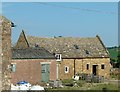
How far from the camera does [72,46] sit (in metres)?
47.2

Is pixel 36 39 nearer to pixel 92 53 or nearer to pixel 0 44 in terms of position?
pixel 92 53

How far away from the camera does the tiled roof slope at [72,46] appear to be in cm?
4572

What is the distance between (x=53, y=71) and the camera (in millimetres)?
36531

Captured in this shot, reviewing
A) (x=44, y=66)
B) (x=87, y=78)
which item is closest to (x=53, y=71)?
(x=44, y=66)

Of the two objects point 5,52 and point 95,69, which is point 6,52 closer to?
point 5,52

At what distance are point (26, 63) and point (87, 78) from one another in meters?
8.39

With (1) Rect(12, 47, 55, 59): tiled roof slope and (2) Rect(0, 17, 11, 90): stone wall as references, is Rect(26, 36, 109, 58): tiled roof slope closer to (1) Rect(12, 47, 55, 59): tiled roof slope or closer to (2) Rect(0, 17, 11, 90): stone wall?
(1) Rect(12, 47, 55, 59): tiled roof slope

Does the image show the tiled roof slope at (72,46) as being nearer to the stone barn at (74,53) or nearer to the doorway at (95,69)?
the stone barn at (74,53)

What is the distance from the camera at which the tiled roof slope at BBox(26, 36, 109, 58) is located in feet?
150

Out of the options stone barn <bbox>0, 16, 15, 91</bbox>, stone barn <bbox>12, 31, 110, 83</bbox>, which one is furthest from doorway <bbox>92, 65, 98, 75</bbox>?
stone barn <bbox>0, 16, 15, 91</bbox>

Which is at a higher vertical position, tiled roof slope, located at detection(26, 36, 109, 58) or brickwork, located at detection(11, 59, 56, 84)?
tiled roof slope, located at detection(26, 36, 109, 58)

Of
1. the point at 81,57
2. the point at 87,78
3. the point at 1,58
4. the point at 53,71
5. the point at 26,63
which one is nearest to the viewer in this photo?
the point at 1,58

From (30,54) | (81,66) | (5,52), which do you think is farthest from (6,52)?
(81,66)

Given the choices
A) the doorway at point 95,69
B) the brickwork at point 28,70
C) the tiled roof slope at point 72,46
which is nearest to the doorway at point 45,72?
the brickwork at point 28,70
